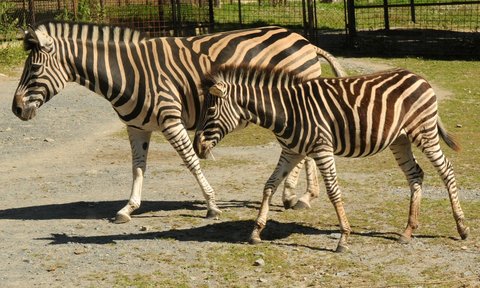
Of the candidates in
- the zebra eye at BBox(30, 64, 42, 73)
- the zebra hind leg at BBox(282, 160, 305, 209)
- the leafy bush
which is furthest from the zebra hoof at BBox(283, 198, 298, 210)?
the leafy bush

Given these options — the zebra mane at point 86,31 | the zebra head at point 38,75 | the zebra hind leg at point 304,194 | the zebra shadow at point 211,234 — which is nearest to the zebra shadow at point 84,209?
the zebra shadow at point 211,234

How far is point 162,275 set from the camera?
758cm

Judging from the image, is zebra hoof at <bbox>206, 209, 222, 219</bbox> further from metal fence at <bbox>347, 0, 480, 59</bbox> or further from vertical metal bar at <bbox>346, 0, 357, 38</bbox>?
vertical metal bar at <bbox>346, 0, 357, 38</bbox>

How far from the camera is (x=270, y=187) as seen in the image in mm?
8484

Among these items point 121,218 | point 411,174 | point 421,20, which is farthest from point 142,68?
point 421,20

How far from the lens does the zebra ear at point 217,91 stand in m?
8.00

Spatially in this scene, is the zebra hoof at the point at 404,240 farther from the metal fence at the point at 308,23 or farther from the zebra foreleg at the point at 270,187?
the metal fence at the point at 308,23

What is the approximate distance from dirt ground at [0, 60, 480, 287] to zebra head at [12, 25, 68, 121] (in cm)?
124

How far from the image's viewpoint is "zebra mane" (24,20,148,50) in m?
9.34

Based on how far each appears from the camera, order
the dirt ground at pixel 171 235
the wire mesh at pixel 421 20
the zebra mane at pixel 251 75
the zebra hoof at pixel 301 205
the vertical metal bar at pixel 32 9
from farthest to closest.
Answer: the wire mesh at pixel 421 20 < the vertical metal bar at pixel 32 9 < the zebra hoof at pixel 301 205 < the zebra mane at pixel 251 75 < the dirt ground at pixel 171 235

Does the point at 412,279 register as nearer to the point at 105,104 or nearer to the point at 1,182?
the point at 1,182

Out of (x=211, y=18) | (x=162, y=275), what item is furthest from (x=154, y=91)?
(x=211, y=18)

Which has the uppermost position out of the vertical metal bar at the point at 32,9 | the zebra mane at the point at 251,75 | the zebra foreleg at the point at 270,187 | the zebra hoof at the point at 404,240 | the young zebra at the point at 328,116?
the vertical metal bar at the point at 32,9

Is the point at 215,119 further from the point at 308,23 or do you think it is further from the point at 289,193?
the point at 308,23
